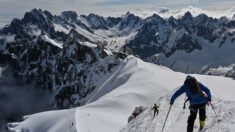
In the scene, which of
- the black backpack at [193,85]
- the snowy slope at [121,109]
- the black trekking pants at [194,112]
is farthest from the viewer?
the snowy slope at [121,109]

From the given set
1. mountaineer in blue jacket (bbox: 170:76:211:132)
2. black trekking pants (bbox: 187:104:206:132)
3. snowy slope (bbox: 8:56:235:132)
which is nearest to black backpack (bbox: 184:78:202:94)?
mountaineer in blue jacket (bbox: 170:76:211:132)

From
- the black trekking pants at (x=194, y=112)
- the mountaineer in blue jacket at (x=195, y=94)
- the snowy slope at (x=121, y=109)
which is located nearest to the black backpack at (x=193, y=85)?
the mountaineer in blue jacket at (x=195, y=94)

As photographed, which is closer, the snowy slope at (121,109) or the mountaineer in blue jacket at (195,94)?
the mountaineer in blue jacket at (195,94)

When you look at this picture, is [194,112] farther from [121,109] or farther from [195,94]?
[121,109]

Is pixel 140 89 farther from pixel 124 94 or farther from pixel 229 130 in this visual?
pixel 229 130

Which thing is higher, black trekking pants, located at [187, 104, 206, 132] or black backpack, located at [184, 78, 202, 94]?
black backpack, located at [184, 78, 202, 94]

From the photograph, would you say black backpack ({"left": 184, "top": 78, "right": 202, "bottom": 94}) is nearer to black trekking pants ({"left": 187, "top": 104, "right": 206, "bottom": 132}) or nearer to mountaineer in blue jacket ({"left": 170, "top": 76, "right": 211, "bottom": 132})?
mountaineer in blue jacket ({"left": 170, "top": 76, "right": 211, "bottom": 132})

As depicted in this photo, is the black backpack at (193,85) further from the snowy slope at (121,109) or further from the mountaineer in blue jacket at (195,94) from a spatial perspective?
the snowy slope at (121,109)

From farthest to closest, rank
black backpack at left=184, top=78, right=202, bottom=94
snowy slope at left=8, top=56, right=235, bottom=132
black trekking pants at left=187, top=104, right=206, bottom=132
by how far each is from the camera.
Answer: snowy slope at left=8, top=56, right=235, bottom=132 < black trekking pants at left=187, top=104, right=206, bottom=132 < black backpack at left=184, top=78, right=202, bottom=94

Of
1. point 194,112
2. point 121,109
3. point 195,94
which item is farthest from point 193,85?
point 121,109

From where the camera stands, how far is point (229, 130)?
2102 centimetres

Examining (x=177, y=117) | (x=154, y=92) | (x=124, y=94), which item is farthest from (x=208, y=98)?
(x=154, y=92)

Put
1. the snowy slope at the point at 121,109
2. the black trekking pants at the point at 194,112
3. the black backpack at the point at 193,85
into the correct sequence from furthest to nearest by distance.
A: the snowy slope at the point at 121,109 → the black trekking pants at the point at 194,112 → the black backpack at the point at 193,85

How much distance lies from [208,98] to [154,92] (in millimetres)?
71020
